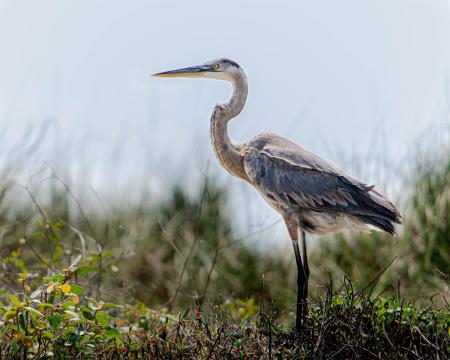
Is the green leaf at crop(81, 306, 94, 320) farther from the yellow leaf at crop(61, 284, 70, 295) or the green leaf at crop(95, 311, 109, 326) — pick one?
the yellow leaf at crop(61, 284, 70, 295)

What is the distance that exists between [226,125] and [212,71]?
0.51 m

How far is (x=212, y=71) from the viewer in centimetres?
681

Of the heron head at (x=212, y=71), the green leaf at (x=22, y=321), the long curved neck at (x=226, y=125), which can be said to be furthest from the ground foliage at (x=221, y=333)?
the heron head at (x=212, y=71)

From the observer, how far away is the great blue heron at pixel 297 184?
20.0 feet

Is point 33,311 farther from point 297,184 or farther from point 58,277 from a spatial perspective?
point 297,184

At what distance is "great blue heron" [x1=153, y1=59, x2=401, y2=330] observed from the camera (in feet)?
20.0

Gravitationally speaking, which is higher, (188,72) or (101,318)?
(188,72)

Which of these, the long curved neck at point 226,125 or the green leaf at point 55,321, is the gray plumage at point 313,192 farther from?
the green leaf at point 55,321

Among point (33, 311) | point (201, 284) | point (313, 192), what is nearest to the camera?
Result: point (33, 311)

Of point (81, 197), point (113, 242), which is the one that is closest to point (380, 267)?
point (113, 242)

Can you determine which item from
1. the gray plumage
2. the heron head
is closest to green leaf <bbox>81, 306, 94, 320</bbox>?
the gray plumage

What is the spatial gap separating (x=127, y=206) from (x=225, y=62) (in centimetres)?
483

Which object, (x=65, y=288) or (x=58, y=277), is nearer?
(x=65, y=288)

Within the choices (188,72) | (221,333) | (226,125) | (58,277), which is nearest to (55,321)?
(58,277)
